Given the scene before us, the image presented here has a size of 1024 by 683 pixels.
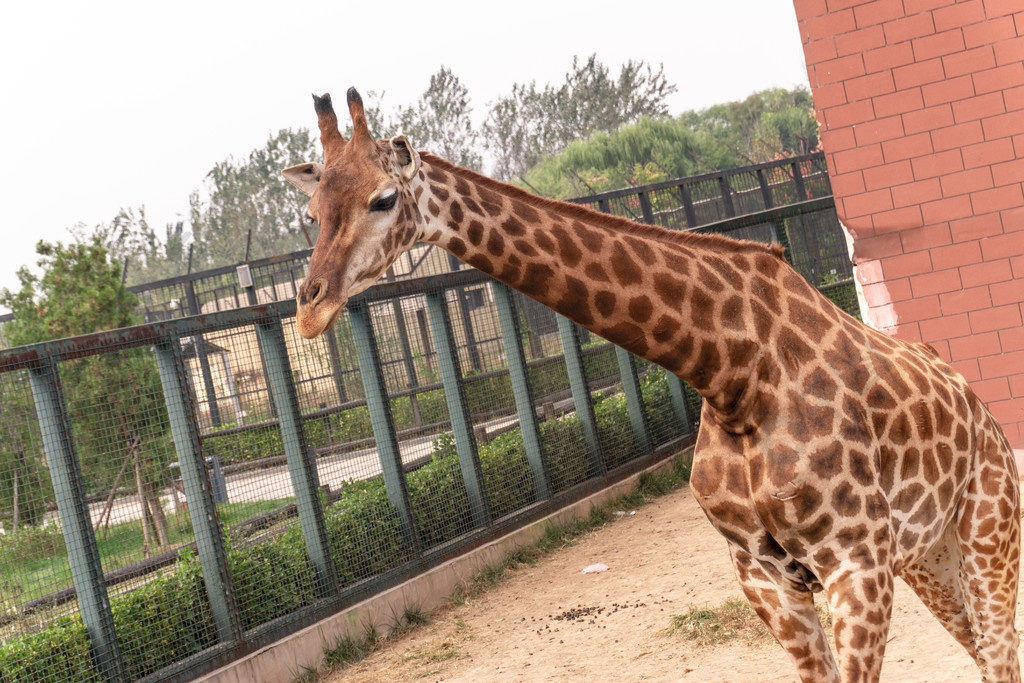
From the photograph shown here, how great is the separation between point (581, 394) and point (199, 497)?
4.23 metres

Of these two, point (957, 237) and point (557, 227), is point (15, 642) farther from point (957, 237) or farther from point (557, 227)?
point (957, 237)

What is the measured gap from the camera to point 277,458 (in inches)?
264

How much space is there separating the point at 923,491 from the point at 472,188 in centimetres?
169

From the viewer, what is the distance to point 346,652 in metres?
6.14

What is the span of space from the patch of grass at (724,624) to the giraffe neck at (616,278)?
2.77 meters

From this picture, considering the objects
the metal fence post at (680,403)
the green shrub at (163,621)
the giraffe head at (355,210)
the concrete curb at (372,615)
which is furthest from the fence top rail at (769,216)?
the giraffe head at (355,210)

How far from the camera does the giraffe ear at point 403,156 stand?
246 centimetres

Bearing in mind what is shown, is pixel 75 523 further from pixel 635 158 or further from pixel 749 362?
pixel 635 158

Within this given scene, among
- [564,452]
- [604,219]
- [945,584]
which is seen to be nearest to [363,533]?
[564,452]

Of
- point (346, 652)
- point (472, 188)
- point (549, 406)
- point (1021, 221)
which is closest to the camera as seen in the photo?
point (472, 188)

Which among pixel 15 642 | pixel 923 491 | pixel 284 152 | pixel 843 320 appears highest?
pixel 284 152

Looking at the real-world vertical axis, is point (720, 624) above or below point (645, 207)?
below

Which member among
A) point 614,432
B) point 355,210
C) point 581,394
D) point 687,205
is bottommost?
point 614,432

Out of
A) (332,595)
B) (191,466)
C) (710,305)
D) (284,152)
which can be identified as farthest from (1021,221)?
(284,152)
